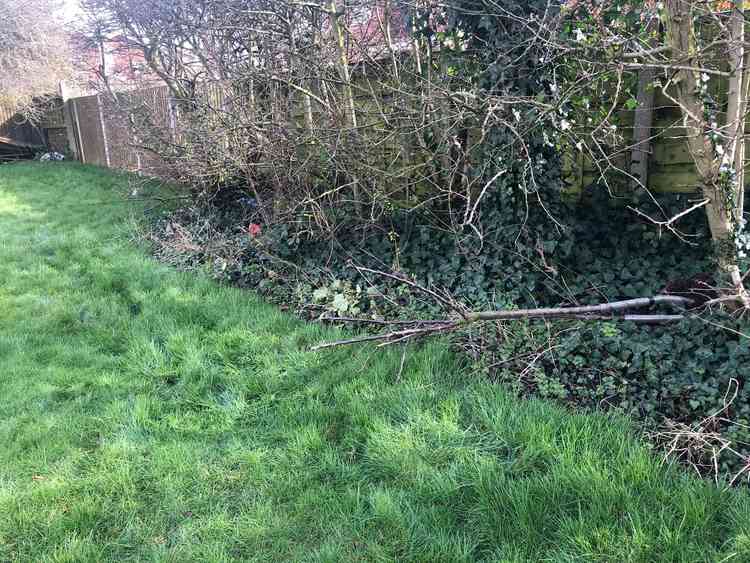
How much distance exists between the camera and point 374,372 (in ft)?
11.2

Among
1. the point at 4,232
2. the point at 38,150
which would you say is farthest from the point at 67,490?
the point at 38,150

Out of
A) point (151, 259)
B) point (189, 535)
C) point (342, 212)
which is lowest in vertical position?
point (189, 535)

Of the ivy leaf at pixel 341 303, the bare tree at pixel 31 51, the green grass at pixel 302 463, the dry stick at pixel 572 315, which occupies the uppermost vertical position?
the bare tree at pixel 31 51

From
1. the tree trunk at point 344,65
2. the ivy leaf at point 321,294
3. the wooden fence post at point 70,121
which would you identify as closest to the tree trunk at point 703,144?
the tree trunk at point 344,65

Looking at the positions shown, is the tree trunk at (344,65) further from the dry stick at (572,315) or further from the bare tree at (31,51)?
the bare tree at (31,51)

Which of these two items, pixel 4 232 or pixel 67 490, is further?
pixel 4 232

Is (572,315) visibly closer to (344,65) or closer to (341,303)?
(341,303)

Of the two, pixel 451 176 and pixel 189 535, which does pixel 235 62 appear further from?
pixel 189 535

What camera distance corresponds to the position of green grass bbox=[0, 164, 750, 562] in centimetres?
214

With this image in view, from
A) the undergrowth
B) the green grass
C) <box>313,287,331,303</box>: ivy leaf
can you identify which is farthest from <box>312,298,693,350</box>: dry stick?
<box>313,287,331,303</box>: ivy leaf

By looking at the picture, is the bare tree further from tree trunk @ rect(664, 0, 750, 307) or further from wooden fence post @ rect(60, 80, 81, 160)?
tree trunk @ rect(664, 0, 750, 307)

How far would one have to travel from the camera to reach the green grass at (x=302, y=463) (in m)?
2.14

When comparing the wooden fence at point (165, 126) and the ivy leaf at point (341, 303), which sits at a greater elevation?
the wooden fence at point (165, 126)

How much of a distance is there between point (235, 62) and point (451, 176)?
2923 mm
